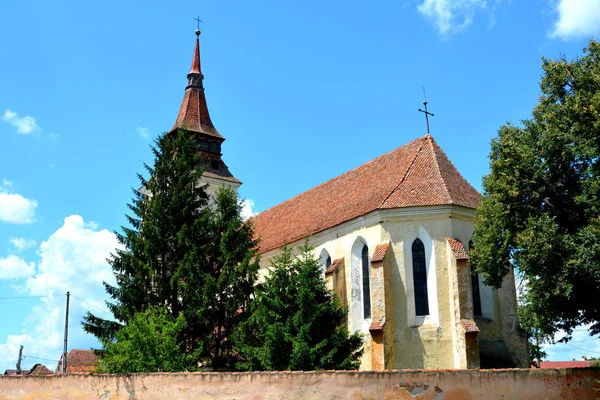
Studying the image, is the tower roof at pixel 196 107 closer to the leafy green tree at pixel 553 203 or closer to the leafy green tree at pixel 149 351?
the leafy green tree at pixel 149 351

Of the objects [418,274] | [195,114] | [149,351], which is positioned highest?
[195,114]

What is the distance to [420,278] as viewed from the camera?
80.7 ft

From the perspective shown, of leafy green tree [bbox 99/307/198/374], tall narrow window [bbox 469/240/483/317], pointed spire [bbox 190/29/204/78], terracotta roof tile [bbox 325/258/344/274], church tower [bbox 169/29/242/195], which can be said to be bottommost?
leafy green tree [bbox 99/307/198/374]

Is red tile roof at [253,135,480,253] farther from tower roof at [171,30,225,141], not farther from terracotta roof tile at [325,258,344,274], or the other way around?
tower roof at [171,30,225,141]

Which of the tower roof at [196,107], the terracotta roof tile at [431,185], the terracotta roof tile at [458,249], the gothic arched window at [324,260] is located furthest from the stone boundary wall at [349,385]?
the tower roof at [196,107]

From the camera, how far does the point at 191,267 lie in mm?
23578

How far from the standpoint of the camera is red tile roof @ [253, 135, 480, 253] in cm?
2538

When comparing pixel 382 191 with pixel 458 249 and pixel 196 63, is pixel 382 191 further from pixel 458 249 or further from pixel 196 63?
pixel 196 63

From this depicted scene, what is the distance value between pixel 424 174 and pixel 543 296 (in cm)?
904

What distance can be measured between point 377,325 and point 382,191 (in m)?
6.19

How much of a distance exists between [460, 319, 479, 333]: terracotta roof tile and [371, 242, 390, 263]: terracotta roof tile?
3.89 m

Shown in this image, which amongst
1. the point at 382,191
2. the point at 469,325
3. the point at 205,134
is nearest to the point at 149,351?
the point at 469,325

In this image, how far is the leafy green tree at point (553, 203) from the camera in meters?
17.8

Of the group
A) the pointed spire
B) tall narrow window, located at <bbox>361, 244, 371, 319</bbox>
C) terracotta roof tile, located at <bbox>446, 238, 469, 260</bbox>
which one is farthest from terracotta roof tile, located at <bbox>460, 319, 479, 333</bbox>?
the pointed spire
